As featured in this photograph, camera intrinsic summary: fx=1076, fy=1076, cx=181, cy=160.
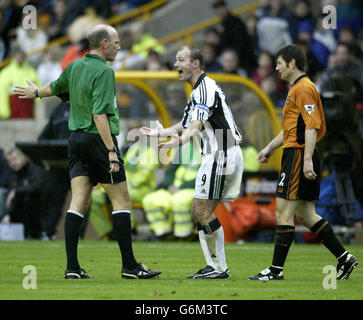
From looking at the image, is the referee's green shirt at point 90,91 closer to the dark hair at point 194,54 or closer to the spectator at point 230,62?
the dark hair at point 194,54

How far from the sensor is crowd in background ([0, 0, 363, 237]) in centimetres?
1694

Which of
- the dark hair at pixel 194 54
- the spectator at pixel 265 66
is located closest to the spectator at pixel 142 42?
the spectator at pixel 265 66

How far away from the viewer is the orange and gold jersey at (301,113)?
9.73 m

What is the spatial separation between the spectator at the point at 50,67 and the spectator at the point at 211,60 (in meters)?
3.01

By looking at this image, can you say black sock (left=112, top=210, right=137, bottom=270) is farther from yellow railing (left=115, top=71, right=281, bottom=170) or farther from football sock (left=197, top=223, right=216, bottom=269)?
yellow railing (left=115, top=71, right=281, bottom=170)

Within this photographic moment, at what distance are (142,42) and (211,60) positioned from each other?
239 cm

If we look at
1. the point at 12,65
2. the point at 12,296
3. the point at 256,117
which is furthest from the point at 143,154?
the point at 12,296

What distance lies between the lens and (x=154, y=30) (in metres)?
24.7

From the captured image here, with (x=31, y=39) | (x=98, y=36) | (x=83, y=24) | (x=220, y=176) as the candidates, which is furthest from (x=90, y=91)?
(x=31, y=39)

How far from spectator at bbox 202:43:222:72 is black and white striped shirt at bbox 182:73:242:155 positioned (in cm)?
1113

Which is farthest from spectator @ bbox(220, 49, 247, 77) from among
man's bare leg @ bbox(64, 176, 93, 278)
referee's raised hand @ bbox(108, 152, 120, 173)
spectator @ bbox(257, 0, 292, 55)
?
referee's raised hand @ bbox(108, 152, 120, 173)

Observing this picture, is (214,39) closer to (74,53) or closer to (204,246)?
(74,53)

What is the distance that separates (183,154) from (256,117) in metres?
1.95

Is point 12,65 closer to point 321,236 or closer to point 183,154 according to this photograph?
point 183,154
